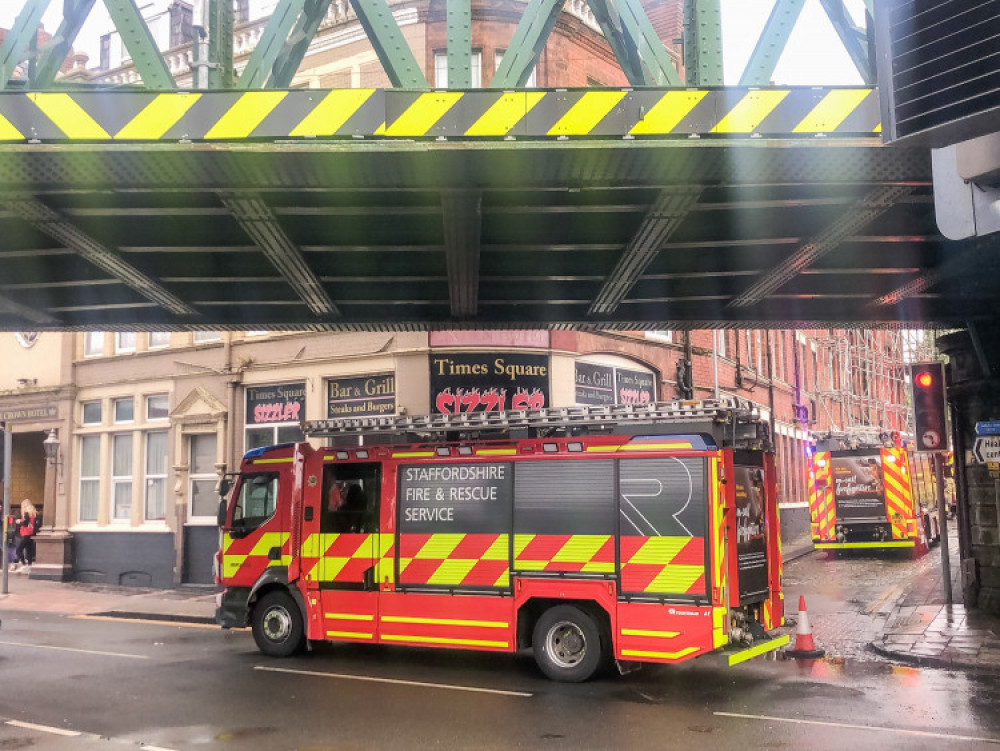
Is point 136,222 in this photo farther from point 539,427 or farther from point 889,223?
point 889,223

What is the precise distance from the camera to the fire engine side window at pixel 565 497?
1043 centimetres

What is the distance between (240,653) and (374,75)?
1159cm

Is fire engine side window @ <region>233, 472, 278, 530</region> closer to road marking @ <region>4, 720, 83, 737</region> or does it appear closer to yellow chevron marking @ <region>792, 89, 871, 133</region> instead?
road marking @ <region>4, 720, 83, 737</region>

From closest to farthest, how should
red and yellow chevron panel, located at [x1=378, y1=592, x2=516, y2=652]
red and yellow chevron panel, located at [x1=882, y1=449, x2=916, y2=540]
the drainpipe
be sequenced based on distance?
red and yellow chevron panel, located at [x1=378, y1=592, x2=516, y2=652] < the drainpipe < red and yellow chevron panel, located at [x1=882, y1=449, x2=916, y2=540]

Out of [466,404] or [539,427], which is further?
[466,404]

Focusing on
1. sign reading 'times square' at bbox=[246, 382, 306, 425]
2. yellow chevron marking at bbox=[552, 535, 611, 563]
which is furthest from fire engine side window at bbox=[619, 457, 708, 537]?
sign reading 'times square' at bbox=[246, 382, 306, 425]

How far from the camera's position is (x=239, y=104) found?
647 centimetres

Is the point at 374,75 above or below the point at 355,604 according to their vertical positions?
above

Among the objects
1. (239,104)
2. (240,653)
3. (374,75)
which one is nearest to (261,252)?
(239,104)

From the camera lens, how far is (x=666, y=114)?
645 cm

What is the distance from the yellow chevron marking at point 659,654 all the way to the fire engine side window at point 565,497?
1.20 metres

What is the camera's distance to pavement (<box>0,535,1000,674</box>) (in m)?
11.3

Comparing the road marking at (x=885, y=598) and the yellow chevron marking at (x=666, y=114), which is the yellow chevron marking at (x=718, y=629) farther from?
the road marking at (x=885, y=598)

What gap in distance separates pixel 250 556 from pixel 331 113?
24.8 feet
